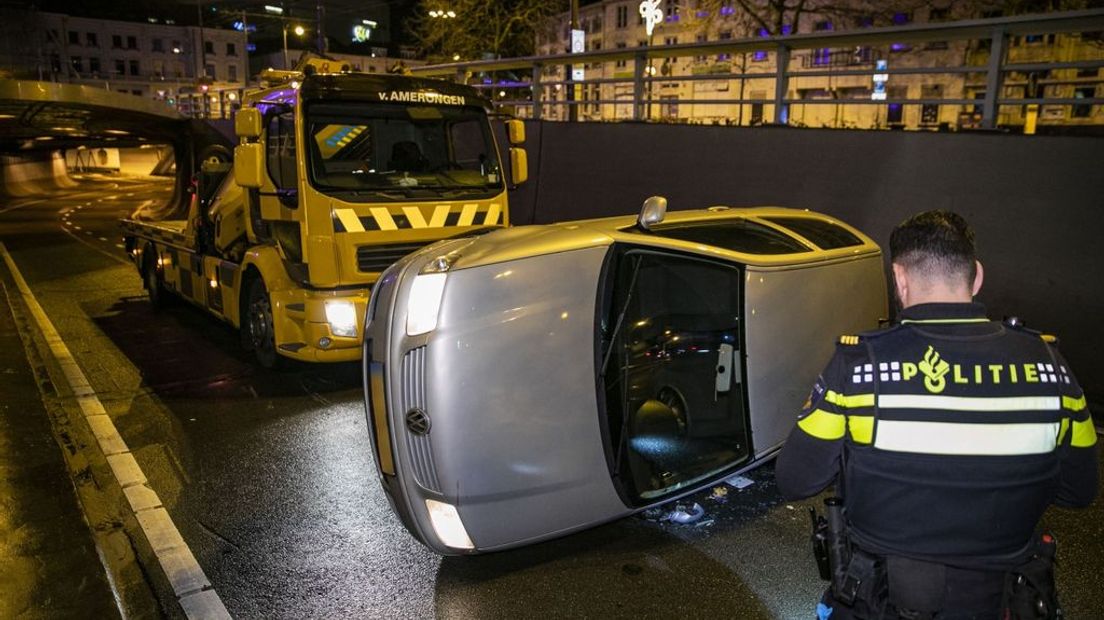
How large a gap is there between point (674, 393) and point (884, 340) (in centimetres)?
232

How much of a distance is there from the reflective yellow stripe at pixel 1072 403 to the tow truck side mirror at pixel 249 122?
6271 millimetres

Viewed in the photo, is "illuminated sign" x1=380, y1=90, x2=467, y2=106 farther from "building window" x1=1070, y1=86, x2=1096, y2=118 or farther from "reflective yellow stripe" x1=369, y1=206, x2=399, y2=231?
"building window" x1=1070, y1=86, x2=1096, y2=118

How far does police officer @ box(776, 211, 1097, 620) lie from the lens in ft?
6.27

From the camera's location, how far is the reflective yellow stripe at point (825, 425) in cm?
202

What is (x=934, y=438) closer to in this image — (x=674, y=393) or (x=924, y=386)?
(x=924, y=386)

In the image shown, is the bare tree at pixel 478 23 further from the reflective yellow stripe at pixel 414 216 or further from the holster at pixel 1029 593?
the holster at pixel 1029 593

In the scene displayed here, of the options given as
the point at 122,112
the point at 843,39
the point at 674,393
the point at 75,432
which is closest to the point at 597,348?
the point at 674,393

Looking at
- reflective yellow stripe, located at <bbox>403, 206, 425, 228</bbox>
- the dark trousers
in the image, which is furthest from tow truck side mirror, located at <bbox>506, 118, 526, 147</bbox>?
A: the dark trousers

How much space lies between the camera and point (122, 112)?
85.0ft

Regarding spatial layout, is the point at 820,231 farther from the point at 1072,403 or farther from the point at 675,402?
the point at 1072,403

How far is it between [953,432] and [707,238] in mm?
2346

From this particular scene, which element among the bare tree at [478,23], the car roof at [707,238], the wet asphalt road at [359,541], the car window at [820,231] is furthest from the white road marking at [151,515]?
the bare tree at [478,23]

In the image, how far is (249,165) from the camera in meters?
6.64

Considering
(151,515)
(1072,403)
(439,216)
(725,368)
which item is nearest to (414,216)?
(439,216)
